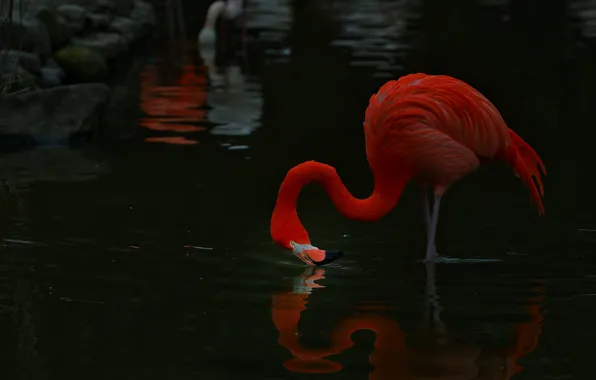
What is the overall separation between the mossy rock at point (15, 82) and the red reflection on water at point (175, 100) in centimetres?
108

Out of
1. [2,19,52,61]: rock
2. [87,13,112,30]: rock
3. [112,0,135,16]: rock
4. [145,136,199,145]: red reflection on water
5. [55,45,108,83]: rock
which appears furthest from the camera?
[112,0,135,16]: rock

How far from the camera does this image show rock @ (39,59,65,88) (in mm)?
13938

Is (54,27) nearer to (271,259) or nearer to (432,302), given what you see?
(271,259)

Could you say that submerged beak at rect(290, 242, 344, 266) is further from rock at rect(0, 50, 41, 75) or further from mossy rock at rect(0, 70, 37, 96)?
rock at rect(0, 50, 41, 75)

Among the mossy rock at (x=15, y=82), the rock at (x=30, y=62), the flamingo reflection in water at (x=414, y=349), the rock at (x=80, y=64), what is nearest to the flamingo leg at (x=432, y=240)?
the flamingo reflection in water at (x=414, y=349)

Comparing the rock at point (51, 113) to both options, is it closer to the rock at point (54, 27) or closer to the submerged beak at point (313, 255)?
the rock at point (54, 27)

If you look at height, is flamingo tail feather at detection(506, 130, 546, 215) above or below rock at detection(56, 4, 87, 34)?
above

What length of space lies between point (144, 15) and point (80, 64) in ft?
20.0

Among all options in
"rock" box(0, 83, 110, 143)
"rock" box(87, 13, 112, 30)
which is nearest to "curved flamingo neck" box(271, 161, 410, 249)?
"rock" box(0, 83, 110, 143)

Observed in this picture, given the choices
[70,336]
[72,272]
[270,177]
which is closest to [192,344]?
[70,336]

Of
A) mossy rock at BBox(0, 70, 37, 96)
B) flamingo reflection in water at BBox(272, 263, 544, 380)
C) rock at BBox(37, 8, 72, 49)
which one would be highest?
flamingo reflection in water at BBox(272, 263, 544, 380)

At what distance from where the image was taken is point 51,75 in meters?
14.1

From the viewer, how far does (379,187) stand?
7344 mm

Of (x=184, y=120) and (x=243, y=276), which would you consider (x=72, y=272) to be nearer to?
(x=243, y=276)
